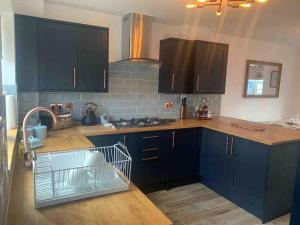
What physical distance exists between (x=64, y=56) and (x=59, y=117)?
2.29 ft

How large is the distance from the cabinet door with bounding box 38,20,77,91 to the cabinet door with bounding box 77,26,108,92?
7cm

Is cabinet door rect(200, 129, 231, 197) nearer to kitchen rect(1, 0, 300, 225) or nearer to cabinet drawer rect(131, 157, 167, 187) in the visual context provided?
kitchen rect(1, 0, 300, 225)

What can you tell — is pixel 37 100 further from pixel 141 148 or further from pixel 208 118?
pixel 208 118

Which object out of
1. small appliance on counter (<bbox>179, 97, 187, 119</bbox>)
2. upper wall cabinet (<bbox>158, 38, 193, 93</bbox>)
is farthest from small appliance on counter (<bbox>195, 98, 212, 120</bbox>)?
upper wall cabinet (<bbox>158, 38, 193, 93</bbox>)

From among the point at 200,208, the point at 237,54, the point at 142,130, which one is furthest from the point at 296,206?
the point at 237,54

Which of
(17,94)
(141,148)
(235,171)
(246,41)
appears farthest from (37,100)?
(246,41)

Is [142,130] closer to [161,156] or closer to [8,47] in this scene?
[161,156]

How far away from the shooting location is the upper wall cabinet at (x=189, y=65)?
11.1 ft

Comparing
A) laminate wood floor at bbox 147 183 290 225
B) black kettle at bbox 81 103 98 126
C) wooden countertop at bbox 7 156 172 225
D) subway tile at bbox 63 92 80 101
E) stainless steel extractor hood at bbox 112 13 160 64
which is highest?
stainless steel extractor hood at bbox 112 13 160 64

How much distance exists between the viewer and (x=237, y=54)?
14.6 ft

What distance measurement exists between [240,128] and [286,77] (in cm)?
309

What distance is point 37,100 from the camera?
270cm

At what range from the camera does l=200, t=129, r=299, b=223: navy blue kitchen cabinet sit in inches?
96.3

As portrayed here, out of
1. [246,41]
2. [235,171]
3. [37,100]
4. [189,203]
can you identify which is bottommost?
[189,203]
